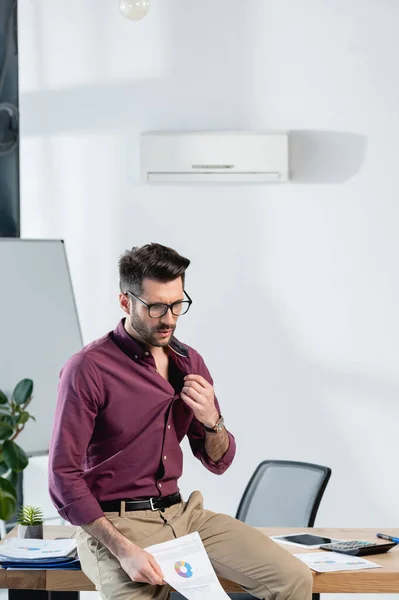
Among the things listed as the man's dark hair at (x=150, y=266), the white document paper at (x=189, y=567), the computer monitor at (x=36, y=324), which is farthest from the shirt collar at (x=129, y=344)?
the computer monitor at (x=36, y=324)

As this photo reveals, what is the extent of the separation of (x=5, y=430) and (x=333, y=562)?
211 centimetres

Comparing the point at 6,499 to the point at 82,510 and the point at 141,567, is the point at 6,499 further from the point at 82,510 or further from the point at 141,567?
the point at 141,567

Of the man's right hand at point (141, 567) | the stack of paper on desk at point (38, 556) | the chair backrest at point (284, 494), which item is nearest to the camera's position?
the man's right hand at point (141, 567)

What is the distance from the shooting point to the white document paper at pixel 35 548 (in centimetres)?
258

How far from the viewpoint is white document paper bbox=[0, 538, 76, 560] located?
2.58 metres

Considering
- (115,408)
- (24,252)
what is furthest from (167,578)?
(24,252)

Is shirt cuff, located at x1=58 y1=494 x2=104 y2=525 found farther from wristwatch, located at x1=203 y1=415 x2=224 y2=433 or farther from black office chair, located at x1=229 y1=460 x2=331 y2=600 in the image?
black office chair, located at x1=229 y1=460 x2=331 y2=600

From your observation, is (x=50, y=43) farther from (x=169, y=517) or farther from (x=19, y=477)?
(x=169, y=517)

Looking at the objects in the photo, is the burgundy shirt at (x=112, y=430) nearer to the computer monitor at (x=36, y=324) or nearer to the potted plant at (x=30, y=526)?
the potted plant at (x=30, y=526)

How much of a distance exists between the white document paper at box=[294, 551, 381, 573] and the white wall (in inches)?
84.7

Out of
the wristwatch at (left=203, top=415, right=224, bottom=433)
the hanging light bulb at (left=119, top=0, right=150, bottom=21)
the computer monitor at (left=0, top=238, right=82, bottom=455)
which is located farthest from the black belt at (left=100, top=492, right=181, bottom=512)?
the hanging light bulb at (left=119, top=0, right=150, bottom=21)

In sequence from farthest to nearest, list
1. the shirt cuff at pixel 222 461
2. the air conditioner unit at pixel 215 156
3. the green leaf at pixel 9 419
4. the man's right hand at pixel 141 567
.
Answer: the air conditioner unit at pixel 215 156, the green leaf at pixel 9 419, the shirt cuff at pixel 222 461, the man's right hand at pixel 141 567

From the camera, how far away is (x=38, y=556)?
2582 millimetres

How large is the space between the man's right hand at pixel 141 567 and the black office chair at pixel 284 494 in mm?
1156
